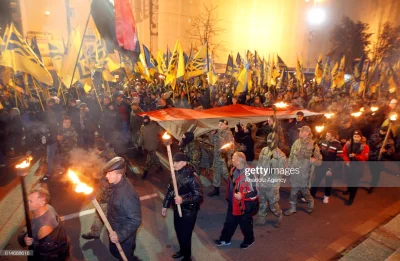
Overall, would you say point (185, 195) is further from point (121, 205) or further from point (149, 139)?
point (149, 139)

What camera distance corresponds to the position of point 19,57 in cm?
820

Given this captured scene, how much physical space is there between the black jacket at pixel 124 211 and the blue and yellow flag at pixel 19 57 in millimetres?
6612

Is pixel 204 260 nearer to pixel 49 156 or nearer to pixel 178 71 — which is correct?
pixel 49 156

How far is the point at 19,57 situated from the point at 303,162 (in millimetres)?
8475

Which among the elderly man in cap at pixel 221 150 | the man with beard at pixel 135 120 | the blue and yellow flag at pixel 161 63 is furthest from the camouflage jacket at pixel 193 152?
the blue and yellow flag at pixel 161 63

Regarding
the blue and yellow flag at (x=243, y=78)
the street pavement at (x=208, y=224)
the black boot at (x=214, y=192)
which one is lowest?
the street pavement at (x=208, y=224)

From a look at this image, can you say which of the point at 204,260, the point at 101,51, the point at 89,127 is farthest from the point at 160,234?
the point at 101,51

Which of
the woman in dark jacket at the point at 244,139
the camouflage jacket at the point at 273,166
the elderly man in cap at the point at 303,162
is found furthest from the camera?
the woman in dark jacket at the point at 244,139

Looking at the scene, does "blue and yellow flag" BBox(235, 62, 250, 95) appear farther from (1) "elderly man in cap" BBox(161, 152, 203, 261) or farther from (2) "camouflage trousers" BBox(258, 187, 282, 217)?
(1) "elderly man in cap" BBox(161, 152, 203, 261)

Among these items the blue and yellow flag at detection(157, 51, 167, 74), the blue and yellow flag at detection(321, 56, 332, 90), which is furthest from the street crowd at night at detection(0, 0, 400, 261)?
the blue and yellow flag at detection(321, 56, 332, 90)

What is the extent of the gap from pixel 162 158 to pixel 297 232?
5.03m

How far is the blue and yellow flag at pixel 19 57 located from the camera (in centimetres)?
822

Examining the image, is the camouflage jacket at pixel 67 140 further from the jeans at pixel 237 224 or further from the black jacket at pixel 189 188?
the jeans at pixel 237 224

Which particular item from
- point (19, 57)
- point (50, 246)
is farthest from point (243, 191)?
point (19, 57)
